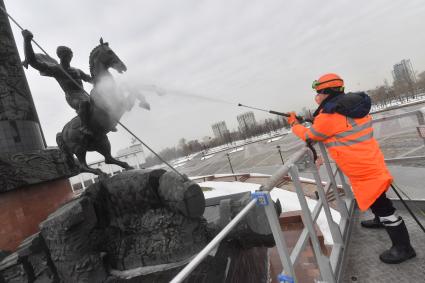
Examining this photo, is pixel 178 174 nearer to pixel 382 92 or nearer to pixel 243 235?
pixel 243 235

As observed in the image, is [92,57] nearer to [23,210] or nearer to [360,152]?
[23,210]

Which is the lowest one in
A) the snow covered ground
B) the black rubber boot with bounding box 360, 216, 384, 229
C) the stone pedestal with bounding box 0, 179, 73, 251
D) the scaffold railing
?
the snow covered ground

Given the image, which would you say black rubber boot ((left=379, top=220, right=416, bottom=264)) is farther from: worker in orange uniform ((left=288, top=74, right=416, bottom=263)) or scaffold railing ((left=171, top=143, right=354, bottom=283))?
scaffold railing ((left=171, top=143, right=354, bottom=283))

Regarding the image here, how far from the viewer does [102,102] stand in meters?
4.04

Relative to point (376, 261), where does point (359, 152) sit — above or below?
above

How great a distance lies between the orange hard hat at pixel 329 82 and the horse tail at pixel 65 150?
3.58m

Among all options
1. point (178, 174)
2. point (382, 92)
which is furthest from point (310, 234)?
point (382, 92)

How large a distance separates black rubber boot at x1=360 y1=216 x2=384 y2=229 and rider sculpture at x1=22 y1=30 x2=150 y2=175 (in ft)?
9.79

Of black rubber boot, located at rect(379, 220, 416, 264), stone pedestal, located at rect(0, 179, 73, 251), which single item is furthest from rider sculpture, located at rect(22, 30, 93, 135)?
black rubber boot, located at rect(379, 220, 416, 264)

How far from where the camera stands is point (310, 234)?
213cm

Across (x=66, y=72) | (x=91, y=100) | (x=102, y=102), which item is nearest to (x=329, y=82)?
(x=102, y=102)

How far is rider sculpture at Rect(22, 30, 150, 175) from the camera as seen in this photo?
4.05m

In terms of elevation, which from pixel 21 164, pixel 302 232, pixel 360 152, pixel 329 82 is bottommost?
pixel 302 232

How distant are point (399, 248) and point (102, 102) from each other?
3617 mm
